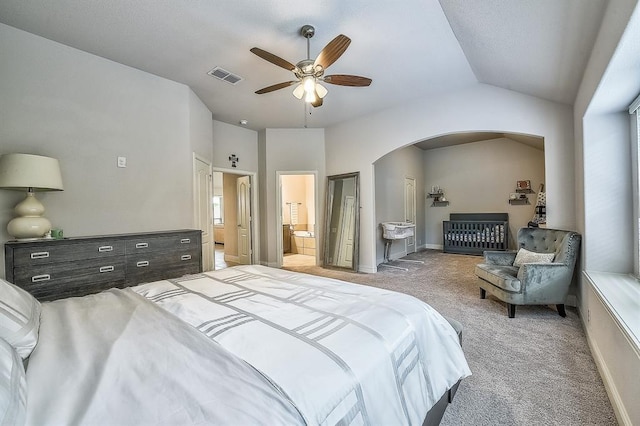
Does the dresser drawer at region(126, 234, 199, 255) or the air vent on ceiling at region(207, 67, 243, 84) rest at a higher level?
the air vent on ceiling at region(207, 67, 243, 84)

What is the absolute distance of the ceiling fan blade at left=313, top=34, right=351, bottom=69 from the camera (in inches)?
88.3

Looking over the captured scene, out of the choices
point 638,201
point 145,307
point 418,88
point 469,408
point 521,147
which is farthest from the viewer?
point 521,147

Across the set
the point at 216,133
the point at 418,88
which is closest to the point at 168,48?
the point at 216,133

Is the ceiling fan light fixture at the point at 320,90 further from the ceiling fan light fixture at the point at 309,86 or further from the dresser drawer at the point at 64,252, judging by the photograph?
the dresser drawer at the point at 64,252

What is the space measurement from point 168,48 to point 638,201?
461cm

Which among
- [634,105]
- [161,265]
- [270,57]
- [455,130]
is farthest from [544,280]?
[161,265]

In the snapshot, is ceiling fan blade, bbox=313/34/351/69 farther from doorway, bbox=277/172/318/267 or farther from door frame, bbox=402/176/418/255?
doorway, bbox=277/172/318/267

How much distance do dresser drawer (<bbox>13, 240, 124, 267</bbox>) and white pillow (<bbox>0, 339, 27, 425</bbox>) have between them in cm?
204

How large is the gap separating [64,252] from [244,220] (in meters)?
3.62

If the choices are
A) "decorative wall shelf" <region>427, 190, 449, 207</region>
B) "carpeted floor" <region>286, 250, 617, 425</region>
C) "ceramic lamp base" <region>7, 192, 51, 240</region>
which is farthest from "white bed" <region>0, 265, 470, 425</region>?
"decorative wall shelf" <region>427, 190, 449, 207</region>

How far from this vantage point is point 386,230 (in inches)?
221

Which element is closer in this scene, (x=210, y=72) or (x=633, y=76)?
(x=633, y=76)

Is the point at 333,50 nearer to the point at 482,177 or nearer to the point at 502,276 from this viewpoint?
the point at 502,276

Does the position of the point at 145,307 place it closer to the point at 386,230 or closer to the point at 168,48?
the point at 168,48
